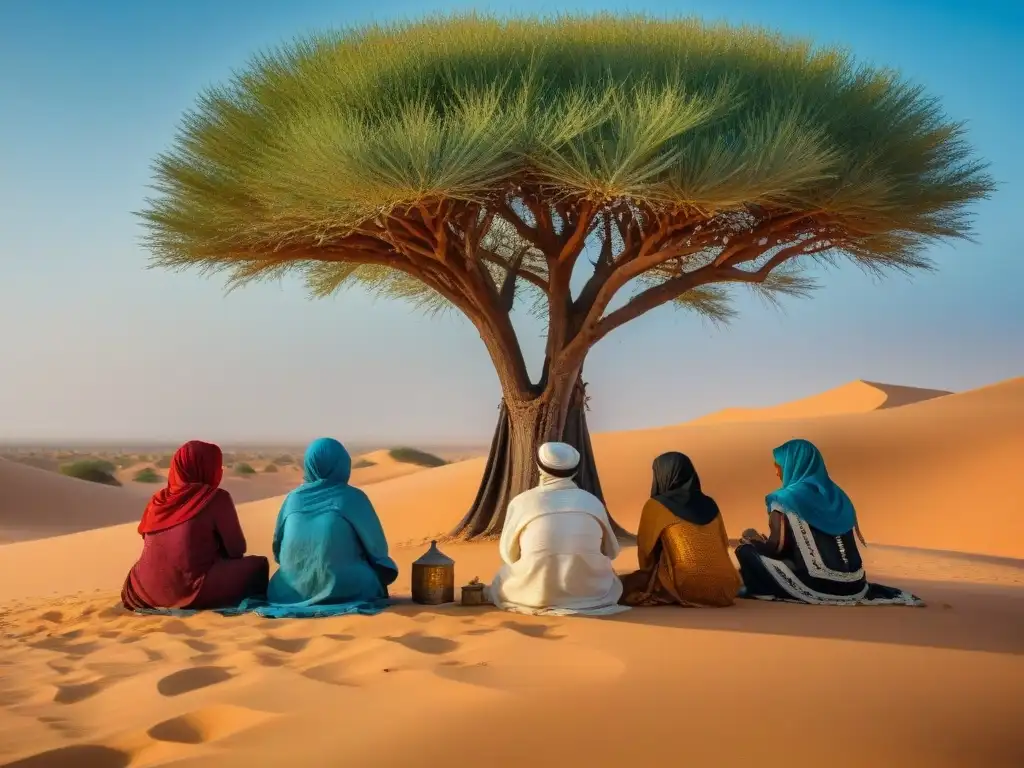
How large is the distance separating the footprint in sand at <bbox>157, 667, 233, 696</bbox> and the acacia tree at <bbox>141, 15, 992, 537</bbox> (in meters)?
6.73

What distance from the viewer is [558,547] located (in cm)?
783

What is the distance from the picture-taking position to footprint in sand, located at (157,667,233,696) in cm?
583

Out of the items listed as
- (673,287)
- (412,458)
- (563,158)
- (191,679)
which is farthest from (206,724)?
(412,458)

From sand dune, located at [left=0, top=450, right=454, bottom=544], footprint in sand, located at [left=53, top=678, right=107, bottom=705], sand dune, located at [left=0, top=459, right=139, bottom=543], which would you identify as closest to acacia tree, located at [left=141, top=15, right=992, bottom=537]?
footprint in sand, located at [left=53, top=678, right=107, bottom=705]

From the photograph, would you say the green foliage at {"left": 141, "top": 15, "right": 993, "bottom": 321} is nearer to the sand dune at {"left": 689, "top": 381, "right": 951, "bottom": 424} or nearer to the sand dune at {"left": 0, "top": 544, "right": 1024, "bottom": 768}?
the sand dune at {"left": 0, "top": 544, "right": 1024, "bottom": 768}

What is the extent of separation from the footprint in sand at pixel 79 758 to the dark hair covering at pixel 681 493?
185 inches

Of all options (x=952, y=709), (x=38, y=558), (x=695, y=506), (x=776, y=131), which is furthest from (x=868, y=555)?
(x=38, y=558)

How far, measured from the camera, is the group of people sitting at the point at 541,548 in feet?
26.0

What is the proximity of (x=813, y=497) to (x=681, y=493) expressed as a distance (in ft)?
3.67

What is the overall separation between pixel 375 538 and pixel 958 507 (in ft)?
57.2

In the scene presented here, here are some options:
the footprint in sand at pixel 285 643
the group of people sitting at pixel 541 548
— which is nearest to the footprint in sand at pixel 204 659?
the footprint in sand at pixel 285 643

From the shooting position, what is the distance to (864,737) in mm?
4809

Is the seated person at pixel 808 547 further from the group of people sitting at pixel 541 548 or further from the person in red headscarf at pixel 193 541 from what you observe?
the person in red headscarf at pixel 193 541

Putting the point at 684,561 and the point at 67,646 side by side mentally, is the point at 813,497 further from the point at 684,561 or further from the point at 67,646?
the point at 67,646
